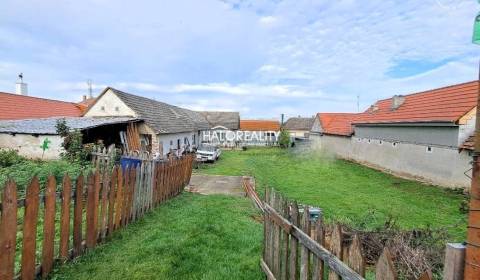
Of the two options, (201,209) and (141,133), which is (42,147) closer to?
(141,133)

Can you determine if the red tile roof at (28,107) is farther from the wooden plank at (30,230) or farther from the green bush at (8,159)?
the wooden plank at (30,230)

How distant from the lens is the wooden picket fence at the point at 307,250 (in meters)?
2.18

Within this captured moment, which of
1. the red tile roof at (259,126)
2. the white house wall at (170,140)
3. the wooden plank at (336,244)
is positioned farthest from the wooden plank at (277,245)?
the red tile roof at (259,126)

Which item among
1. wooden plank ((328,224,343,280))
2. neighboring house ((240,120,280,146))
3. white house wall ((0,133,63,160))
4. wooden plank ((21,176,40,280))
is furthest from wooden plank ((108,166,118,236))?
neighboring house ((240,120,280,146))

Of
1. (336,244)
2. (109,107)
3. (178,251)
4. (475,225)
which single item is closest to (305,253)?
(336,244)

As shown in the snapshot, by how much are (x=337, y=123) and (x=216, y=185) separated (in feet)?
80.8

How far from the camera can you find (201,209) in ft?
29.0

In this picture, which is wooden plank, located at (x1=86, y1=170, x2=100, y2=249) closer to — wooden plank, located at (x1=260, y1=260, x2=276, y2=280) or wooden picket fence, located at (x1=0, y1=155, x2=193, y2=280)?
wooden picket fence, located at (x1=0, y1=155, x2=193, y2=280)

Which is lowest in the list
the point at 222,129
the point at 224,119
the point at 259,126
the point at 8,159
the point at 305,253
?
the point at 8,159

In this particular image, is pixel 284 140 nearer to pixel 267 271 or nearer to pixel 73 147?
pixel 73 147

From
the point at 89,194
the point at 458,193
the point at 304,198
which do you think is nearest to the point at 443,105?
the point at 458,193

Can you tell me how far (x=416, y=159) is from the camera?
19047 millimetres

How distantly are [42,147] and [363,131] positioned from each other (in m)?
23.1

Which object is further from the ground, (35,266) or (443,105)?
(443,105)
